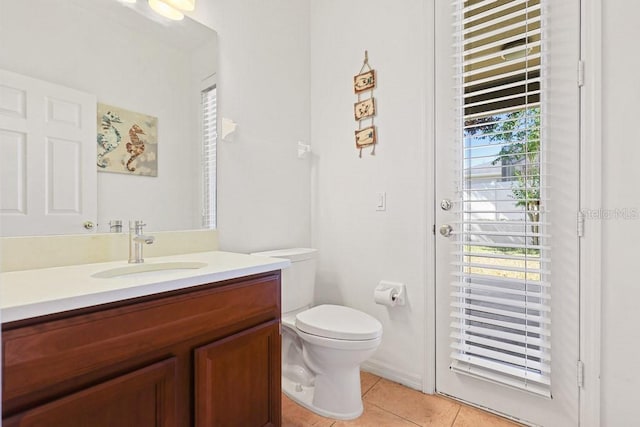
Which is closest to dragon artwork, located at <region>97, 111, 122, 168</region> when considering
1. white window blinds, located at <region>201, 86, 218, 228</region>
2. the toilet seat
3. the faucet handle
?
the faucet handle

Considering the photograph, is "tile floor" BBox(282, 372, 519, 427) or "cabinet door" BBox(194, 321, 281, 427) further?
"tile floor" BBox(282, 372, 519, 427)

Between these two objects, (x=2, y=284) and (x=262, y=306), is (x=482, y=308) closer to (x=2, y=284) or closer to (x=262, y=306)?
(x=262, y=306)

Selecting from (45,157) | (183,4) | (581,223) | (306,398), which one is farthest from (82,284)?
(581,223)

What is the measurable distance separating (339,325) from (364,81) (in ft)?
4.83

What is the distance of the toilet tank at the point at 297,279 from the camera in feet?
5.79

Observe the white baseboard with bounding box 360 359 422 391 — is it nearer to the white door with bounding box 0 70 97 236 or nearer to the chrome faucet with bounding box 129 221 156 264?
the chrome faucet with bounding box 129 221 156 264

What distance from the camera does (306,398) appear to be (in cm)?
168

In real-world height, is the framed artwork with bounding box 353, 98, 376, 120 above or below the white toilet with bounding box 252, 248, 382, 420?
above

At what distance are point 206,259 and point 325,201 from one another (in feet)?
3.33

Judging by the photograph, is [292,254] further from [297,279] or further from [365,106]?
[365,106]

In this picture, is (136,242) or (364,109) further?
(364,109)

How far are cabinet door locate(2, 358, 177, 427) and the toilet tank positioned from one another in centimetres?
85

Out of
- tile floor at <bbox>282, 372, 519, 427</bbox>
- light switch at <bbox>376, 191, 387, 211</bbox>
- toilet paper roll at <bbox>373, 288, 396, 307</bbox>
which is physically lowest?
tile floor at <bbox>282, 372, 519, 427</bbox>

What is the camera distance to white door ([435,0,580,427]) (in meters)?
1.38
